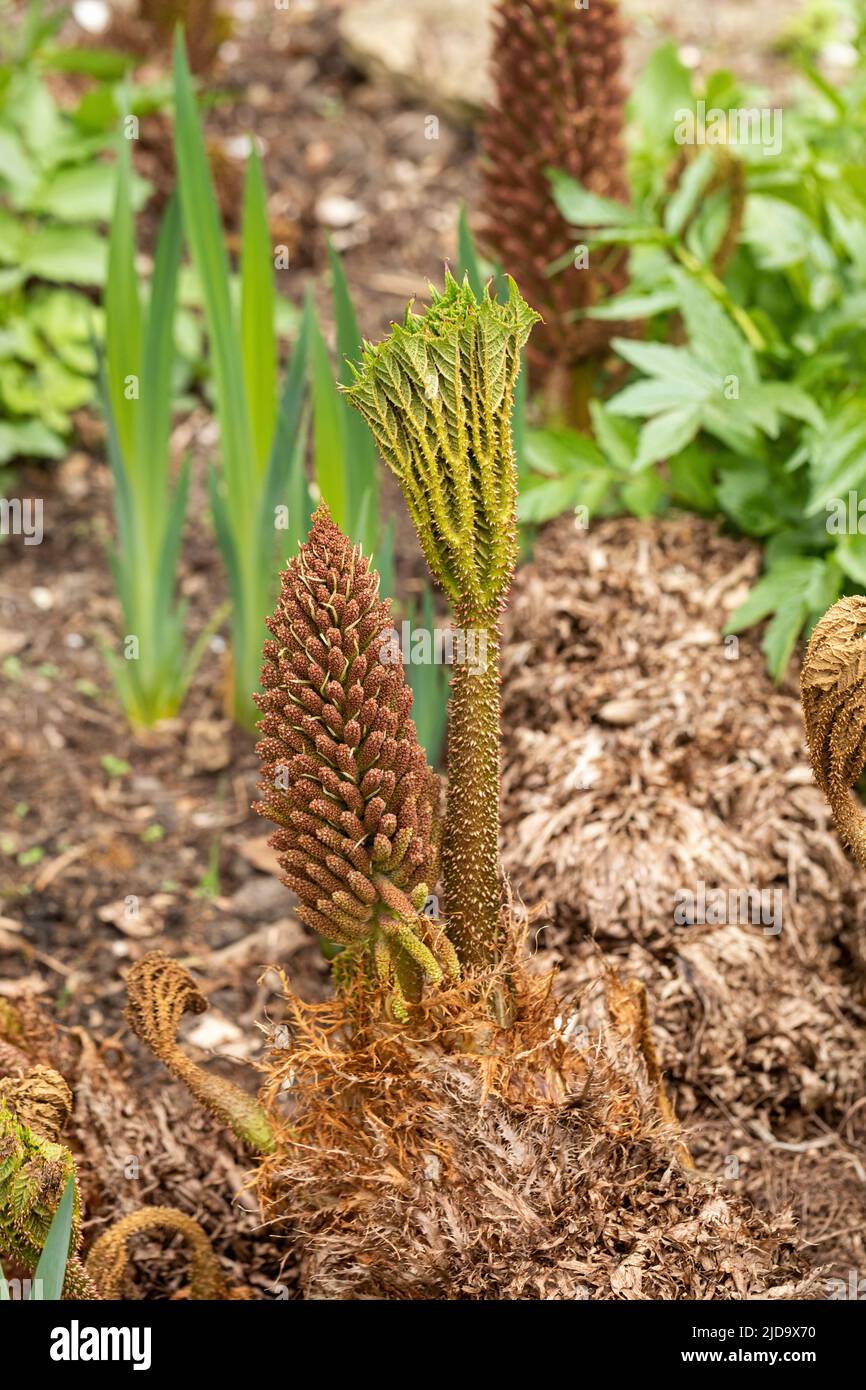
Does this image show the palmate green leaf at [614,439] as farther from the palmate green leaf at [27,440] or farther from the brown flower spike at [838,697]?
the palmate green leaf at [27,440]

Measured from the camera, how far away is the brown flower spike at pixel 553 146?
9.58 ft

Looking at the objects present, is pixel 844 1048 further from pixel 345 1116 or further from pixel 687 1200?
pixel 345 1116

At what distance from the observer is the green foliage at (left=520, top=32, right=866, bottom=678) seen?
268 cm

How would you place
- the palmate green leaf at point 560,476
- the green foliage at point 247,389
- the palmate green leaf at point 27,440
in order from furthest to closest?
the palmate green leaf at point 27,440 < the palmate green leaf at point 560,476 < the green foliage at point 247,389

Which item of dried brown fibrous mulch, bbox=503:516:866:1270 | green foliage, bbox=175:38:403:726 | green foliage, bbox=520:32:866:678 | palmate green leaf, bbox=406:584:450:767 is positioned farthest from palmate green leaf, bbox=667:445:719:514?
palmate green leaf, bbox=406:584:450:767

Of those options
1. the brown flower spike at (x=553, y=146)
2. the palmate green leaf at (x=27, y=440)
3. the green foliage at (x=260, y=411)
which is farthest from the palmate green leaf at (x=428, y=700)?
the palmate green leaf at (x=27, y=440)

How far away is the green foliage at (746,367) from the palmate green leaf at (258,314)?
521mm

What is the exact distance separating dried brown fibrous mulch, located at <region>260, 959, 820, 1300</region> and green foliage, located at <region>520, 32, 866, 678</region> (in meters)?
1.05

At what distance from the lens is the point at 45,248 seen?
11.9 feet

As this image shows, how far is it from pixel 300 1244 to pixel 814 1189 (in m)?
0.79

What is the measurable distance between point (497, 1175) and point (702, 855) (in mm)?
824

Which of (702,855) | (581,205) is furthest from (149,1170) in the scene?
(581,205)

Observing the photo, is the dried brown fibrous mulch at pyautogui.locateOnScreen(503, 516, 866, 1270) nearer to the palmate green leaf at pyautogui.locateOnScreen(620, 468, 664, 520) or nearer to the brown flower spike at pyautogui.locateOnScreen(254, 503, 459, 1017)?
the palmate green leaf at pyautogui.locateOnScreen(620, 468, 664, 520)

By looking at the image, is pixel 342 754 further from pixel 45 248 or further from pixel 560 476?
pixel 45 248
